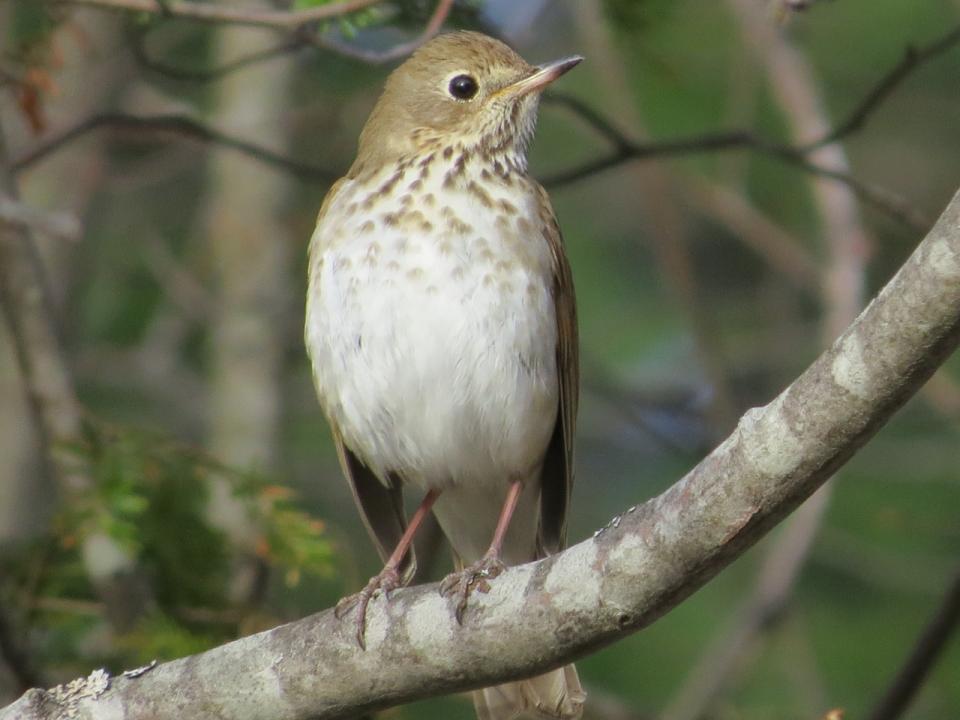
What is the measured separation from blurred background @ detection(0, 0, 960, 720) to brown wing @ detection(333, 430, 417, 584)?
156mm

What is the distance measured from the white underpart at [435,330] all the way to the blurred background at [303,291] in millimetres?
420

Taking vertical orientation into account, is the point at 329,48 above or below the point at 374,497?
above

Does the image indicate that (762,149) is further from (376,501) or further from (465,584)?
(465,584)

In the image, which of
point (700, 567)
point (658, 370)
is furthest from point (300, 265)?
point (700, 567)

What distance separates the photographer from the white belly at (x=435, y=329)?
14.5 ft

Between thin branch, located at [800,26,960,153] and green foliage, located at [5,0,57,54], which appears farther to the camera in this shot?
thin branch, located at [800,26,960,153]

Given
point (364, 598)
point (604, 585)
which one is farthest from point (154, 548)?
point (604, 585)

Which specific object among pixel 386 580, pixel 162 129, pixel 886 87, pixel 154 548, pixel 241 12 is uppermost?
pixel 886 87

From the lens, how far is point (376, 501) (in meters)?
5.21

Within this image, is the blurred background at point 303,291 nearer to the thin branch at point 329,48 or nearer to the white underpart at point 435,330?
the thin branch at point 329,48

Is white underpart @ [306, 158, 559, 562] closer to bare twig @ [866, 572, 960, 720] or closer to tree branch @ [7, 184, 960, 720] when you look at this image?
tree branch @ [7, 184, 960, 720]

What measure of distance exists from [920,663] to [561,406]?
1.37 metres

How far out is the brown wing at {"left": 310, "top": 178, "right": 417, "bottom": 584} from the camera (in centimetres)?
498

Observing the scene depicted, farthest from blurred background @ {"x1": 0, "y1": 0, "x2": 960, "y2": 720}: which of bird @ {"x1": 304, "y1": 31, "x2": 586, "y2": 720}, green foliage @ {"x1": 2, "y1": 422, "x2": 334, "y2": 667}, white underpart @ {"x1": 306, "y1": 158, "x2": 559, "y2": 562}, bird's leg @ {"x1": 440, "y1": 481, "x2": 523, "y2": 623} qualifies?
bird's leg @ {"x1": 440, "y1": 481, "x2": 523, "y2": 623}
